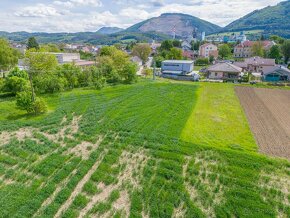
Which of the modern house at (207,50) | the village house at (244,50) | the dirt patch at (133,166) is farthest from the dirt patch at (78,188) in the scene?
the village house at (244,50)

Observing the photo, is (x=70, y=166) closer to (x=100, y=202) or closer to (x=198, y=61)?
(x=100, y=202)

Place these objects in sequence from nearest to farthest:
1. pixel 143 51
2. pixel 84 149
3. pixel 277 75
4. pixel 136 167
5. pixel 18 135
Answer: pixel 136 167 < pixel 84 149 < pixel 18 135 < pixel 277 75 < pixel 143 51

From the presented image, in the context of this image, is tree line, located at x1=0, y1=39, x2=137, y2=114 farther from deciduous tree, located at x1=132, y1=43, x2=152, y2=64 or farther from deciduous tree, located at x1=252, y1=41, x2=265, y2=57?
deciduous tree, located at x1=252, y1=41, x2=265, y2=57

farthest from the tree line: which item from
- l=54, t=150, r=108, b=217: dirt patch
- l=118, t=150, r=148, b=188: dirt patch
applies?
l=118, t=150, r=148, b=188: dirt patch

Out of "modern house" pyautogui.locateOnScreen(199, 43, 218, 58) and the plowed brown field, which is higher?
"modern house" pyautogui.locateOnScreen(199, 43, 218, 58)

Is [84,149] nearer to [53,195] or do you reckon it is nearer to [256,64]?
[53,195]

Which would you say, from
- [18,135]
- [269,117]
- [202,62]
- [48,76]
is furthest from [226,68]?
[18,135]
